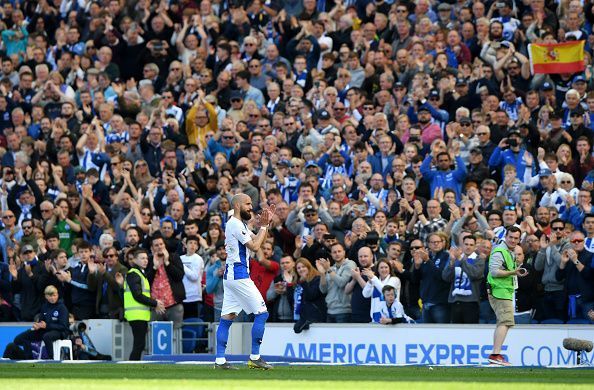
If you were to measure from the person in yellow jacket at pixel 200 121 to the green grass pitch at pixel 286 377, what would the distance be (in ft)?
33.1

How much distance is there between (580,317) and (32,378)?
8.77 metres

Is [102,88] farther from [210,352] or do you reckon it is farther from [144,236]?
[210,352]

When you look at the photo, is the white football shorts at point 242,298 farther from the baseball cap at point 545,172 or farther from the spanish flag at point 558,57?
the spanish flag at point 558,57

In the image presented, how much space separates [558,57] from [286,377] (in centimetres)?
1181

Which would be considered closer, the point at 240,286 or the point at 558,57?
the point at 240,286

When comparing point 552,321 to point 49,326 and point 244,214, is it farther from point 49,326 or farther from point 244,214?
point 49,326

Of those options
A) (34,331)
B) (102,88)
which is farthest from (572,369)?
(102,88)

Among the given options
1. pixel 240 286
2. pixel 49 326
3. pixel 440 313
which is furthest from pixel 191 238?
pixel 240 286

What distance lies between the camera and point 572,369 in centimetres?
1969

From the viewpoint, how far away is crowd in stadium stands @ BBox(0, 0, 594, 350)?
2373 centimetres

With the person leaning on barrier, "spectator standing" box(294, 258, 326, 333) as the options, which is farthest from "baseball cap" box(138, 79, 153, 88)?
"spectator standing" box(294, 258, 326, 333)

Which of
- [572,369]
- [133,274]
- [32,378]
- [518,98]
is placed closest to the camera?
[32,378]

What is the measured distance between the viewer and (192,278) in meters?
25.7

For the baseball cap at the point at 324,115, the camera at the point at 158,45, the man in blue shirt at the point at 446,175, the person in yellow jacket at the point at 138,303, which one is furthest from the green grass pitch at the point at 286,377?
the camera at the point at 158,45
